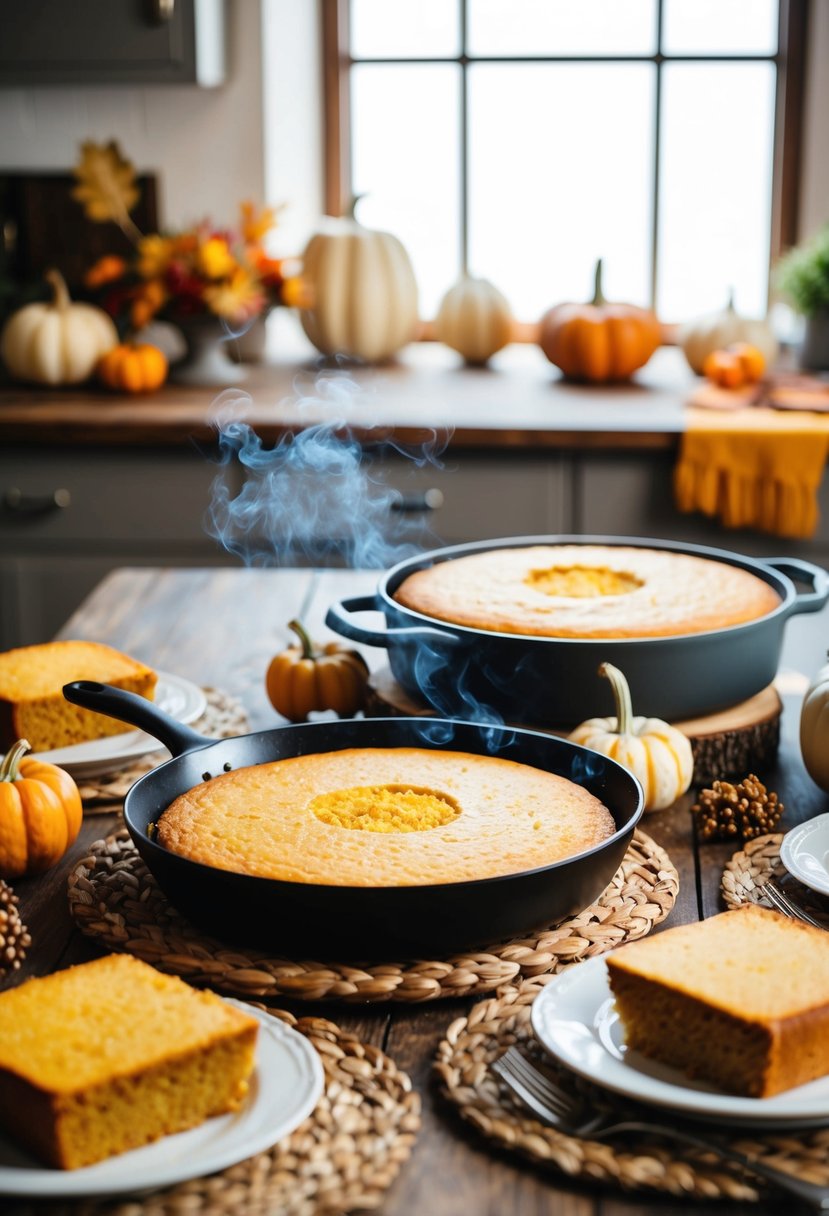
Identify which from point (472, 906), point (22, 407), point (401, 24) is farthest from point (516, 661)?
point (401, 24)

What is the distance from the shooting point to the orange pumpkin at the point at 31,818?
45.7 inches

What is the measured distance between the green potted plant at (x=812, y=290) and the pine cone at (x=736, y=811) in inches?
90.6

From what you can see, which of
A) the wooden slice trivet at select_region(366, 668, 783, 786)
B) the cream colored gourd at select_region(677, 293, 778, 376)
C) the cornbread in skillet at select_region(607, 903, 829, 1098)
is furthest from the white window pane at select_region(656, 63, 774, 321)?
the cornbread in skillet at select_region(607, 903, 829, 1098)

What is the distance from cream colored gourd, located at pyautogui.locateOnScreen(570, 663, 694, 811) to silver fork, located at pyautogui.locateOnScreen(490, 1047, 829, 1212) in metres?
0.43

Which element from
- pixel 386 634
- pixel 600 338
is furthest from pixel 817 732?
pixel 600 338

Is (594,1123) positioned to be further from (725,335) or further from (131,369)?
(725,335)

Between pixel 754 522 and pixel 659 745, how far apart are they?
168 centimetres

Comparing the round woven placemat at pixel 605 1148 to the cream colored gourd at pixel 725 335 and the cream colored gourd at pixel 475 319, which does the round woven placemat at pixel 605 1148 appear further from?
the cream colored gourd at pixel 475 319

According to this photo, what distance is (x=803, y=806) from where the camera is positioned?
134 cm

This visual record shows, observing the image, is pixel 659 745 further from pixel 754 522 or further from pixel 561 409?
pixel 561 409

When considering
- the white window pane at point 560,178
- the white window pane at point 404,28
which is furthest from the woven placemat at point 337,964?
the white window pane at point 404,28

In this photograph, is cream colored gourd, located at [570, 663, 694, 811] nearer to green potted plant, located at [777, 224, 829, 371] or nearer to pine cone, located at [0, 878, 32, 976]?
pine cone, located at [0, 878, 32, 976]

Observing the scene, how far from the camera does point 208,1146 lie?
78cm

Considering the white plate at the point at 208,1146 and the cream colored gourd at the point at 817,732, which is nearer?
the white plate at the point at 208,1146
